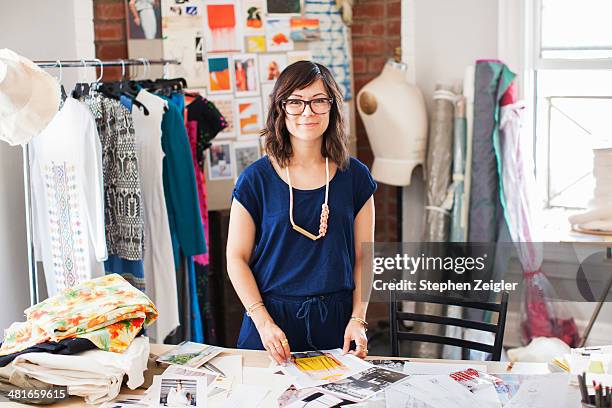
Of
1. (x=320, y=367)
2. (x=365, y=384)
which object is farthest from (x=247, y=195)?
(x=365, y=384)

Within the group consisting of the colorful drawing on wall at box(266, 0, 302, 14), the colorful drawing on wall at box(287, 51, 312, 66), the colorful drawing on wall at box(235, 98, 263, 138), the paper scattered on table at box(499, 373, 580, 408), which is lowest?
the paper scattered on table at box(499, 373, 580, 408)

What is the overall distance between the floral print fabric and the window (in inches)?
95.0

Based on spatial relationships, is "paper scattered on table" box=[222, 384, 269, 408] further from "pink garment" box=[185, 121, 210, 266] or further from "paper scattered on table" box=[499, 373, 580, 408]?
"pink garment" box=[185, 121, 210, 266]

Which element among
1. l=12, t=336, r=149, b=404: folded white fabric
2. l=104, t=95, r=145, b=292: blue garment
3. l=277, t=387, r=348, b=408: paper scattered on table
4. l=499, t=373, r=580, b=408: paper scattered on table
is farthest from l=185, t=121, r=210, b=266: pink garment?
l=499, t=373, r=580, b=408: paper scattered on table

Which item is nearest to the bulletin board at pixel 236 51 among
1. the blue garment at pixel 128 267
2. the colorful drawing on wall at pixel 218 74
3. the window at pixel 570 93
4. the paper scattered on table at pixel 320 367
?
the colorful drawing on wall at pixel 218 74

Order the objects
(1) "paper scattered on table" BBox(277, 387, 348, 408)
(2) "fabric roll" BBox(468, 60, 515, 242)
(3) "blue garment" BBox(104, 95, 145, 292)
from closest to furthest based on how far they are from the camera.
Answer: (1) "paper scattered on table" BBox(277, 387, 348, 408)
(3) "blue garment" BBox(104, 95, 145, 292)
(2) "fabric roll" BBox(468, 60, 515, 242)

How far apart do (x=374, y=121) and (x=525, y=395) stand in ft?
7.33

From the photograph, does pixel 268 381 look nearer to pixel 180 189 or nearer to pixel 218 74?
pixel 180 189

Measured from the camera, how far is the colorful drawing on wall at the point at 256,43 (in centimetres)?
420

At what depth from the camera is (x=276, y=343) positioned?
230 centimetres

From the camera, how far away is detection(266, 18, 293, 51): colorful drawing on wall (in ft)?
13.9

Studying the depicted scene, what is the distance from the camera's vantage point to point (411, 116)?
13.5ft

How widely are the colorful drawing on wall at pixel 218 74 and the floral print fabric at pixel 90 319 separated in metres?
1.94

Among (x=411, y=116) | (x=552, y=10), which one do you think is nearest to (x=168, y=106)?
(x=411, y=116)
